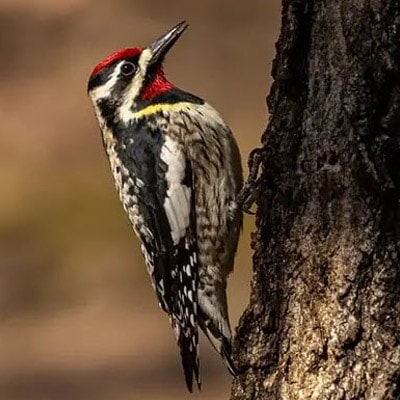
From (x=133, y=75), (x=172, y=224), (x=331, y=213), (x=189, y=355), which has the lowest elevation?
(x=189, y=355)

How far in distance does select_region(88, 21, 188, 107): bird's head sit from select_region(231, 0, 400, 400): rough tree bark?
2.90 ft

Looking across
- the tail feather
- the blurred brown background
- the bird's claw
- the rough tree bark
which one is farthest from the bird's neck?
the blurred brown background

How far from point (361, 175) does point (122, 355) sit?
2.89 meters

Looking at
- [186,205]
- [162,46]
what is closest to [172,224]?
[186,205]

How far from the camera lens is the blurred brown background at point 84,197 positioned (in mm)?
5277

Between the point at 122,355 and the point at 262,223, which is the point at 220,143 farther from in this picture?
the point at 122,355

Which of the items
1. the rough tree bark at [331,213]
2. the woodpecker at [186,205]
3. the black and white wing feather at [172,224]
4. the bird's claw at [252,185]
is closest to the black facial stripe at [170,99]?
the woodpecker at [186,205]

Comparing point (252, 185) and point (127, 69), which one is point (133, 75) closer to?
point (127, 69)

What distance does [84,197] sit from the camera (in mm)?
6234

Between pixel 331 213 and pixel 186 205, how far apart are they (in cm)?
88

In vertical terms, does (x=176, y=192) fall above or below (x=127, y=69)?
below

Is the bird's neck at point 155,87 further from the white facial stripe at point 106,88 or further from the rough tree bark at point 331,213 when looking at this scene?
the rough tree bark at point 331,213

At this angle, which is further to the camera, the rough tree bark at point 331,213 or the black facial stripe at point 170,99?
the black facial stripe at point 170,99

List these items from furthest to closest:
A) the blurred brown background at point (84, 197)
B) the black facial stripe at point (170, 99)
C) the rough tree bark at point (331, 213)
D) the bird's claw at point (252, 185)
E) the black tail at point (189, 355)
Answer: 1. the blurred brown background at point (84, 197)
2. the black facial stripe at point (170, 99)
3. the black tail at point (189, 355)
4. the bird's claw at point (252, 185)
5. the rough tree bark at point (331, 213)
